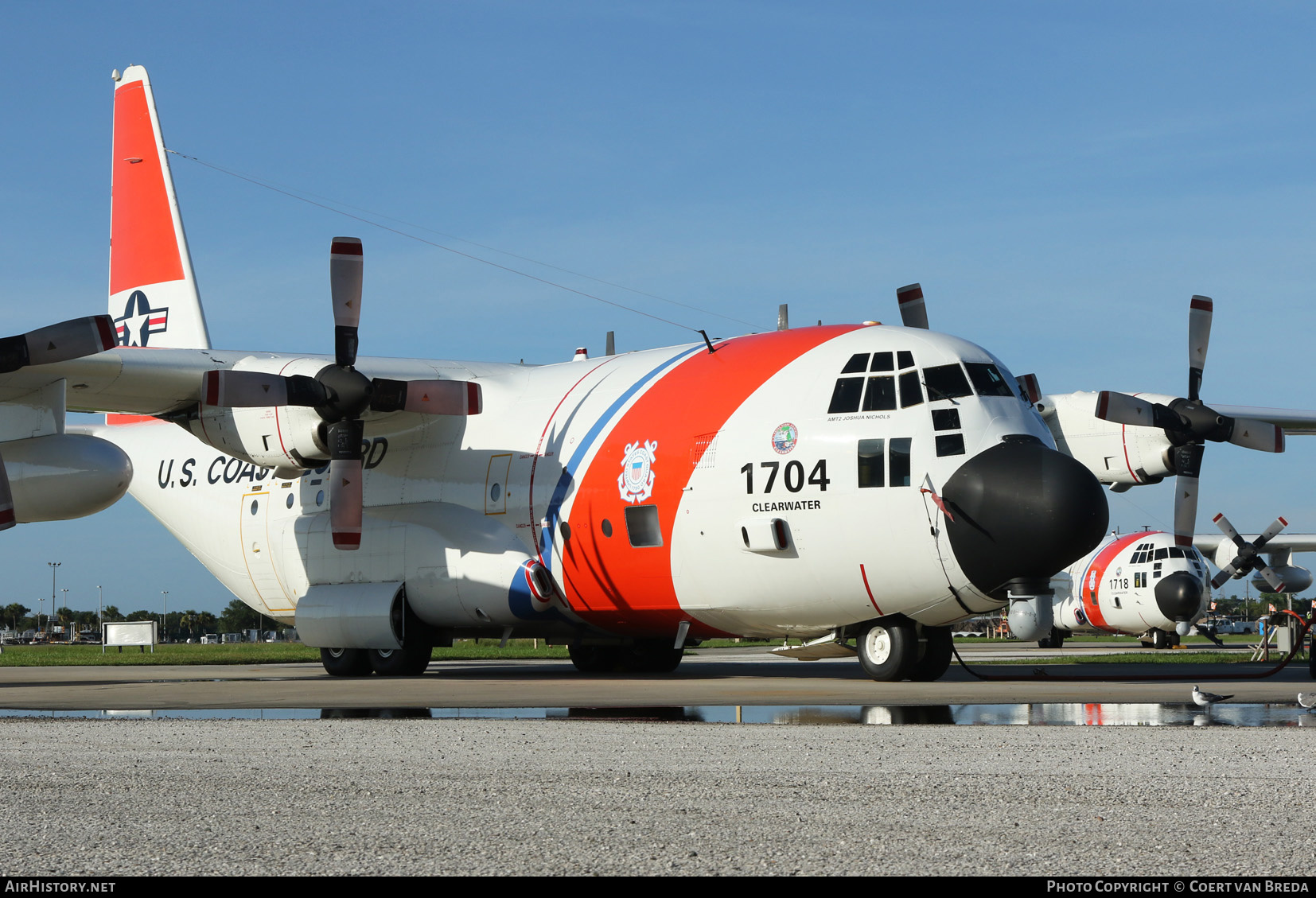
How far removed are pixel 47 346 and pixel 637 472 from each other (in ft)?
24.3

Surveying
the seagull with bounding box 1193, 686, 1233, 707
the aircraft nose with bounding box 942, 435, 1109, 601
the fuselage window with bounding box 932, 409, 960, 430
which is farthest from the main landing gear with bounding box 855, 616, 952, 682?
the seagull with bounding box 1193, 686, 1233, 707

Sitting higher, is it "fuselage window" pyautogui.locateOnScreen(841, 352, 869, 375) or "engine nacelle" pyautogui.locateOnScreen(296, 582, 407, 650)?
"fuselage window" pyautogui.locateOnScreen(841, 352, 869, 375)

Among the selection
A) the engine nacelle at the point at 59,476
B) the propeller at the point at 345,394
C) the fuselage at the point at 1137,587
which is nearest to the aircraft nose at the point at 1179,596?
the fuselage at the point at 1137,587

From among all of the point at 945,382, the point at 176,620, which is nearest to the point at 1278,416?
the point at 945,382

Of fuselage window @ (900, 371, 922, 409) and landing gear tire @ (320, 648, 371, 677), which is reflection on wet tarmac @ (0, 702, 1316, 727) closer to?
fuselage window @ (900, 371, 922, 409)

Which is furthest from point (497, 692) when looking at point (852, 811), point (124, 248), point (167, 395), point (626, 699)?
point (124, 248)

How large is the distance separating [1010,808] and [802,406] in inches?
394

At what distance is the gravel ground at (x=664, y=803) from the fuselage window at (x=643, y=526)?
721cm

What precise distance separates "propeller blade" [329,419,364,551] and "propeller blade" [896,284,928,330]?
7.95 meters

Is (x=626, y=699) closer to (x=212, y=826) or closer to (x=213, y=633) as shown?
(x=212, y=826)

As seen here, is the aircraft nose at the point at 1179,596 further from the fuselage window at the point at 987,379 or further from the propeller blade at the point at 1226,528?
the fuselage window at the point at 987,379

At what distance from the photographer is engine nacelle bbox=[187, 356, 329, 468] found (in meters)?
18.0

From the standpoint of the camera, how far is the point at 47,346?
51.8ft

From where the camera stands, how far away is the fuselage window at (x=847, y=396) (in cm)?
1512
